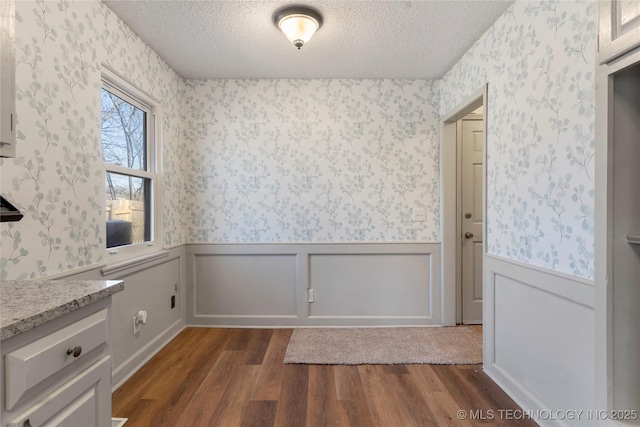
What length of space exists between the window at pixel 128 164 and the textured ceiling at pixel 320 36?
502mm

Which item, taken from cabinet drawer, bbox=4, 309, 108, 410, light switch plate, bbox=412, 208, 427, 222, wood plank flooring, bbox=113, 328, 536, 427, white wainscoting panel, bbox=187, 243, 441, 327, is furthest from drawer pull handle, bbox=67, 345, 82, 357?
light switch plate, bbox=412, 208, 427, 222

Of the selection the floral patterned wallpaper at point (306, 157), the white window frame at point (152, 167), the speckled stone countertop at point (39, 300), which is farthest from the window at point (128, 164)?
the speckled stone countertop at point (39, 300)

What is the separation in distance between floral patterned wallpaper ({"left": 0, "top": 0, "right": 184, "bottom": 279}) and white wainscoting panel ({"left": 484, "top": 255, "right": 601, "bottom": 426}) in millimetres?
2499

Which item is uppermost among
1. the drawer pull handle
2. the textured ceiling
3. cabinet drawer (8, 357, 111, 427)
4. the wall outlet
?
the textured ceiling

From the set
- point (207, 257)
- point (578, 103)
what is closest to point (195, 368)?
point (207, 257)

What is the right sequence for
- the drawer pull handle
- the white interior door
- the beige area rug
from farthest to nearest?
the white interior door < the beige area rug < the drawer pull handle

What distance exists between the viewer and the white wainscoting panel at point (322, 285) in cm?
292

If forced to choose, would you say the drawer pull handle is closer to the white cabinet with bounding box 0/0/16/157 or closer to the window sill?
the white cabinet with bounding box 0/0/16/157

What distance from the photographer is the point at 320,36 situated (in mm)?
2160

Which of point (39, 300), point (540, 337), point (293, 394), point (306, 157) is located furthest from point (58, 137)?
point (540, 337)

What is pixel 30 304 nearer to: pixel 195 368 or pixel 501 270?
pixel 195 368

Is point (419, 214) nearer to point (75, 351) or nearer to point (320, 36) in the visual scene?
point (320, 36)

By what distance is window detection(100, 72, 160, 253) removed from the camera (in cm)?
199

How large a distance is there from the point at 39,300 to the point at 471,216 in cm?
319
